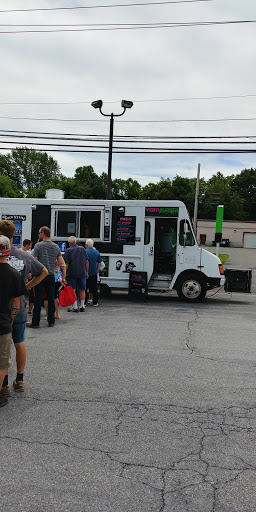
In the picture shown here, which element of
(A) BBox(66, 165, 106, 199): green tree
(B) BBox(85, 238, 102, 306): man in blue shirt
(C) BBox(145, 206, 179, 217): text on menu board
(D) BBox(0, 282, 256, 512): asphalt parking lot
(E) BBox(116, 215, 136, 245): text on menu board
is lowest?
(D) BBox(0, 282, 256, 512): asphalt parking lot

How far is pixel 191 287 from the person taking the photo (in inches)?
485

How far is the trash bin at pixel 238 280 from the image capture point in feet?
41.2

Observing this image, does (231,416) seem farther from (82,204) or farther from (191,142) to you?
(191,142)

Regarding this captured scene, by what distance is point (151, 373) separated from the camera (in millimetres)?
5562

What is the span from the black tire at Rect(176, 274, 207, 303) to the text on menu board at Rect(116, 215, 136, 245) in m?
1.75

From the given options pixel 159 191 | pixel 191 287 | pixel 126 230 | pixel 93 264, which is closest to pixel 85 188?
pixel 159 191

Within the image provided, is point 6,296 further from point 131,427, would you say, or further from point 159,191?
point 159,191

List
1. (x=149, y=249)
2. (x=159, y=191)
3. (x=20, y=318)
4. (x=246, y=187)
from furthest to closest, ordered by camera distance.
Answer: (x=246, y=187) < (x=159, y=191) < (x=149, y=249) < (x=20, y=318)

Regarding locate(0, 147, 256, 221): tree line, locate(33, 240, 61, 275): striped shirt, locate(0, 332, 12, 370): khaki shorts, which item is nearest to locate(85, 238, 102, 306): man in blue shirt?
locate(33, 240, 61, 275): striped shirt

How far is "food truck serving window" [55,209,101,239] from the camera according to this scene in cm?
1262

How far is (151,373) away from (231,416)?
4.76 feet

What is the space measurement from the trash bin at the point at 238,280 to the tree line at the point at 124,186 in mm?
54156

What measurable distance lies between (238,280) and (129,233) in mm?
3288

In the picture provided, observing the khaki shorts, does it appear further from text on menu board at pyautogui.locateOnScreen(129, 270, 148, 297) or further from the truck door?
the truck door
